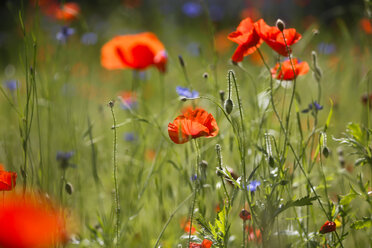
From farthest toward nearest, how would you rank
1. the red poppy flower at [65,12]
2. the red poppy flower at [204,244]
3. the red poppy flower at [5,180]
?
the red poppy flower at [65,12], the red poppy flower at [204,244], the red poppy flower at [5,180]

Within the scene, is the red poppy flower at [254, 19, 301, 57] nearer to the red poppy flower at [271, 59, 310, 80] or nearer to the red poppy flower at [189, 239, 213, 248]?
the red poppy flower at [271, 59, 310, 80]

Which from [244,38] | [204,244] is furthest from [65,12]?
A: [204,244]

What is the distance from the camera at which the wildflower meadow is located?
967mm

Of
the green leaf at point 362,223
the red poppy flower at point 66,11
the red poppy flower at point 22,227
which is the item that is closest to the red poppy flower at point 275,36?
the green leaf at point 362,223

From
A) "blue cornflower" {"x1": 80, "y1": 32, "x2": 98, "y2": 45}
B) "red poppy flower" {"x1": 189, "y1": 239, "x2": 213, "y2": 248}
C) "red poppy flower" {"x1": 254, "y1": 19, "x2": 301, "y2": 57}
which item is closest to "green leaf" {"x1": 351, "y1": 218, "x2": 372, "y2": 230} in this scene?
"red poppy flower" {"x1": 189, "y1": 239, "x2": 213, "y2": 248}

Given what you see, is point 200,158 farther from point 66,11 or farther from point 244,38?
point 66,11

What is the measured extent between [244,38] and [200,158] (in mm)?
309

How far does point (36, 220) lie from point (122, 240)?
85 centimetres

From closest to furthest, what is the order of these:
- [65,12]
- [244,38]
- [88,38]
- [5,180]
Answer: [5,180] < [244,38] < [88,38] < [65,12]

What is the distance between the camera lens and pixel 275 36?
41.8 inches

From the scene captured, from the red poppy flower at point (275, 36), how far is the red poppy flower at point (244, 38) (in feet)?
0.05

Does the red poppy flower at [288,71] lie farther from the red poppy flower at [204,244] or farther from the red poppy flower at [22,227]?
the red poppy flower at [22,227]

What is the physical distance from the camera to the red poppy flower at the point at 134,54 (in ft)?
5.65

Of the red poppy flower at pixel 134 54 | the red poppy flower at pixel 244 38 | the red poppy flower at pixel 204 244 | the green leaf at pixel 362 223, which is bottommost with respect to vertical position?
the red poppy flower at pixel 204 244
